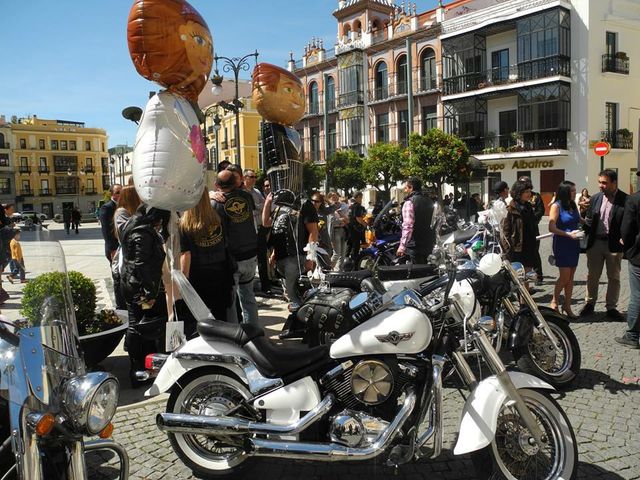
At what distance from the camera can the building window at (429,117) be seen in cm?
3466

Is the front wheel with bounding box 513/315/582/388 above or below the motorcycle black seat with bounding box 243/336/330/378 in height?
below

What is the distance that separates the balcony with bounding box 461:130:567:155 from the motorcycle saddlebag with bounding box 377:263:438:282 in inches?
1053

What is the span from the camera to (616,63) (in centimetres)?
2820

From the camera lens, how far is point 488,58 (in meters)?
31.4

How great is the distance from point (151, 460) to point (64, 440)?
6.22 feet

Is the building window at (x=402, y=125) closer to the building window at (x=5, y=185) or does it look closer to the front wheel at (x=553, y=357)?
the front wheel at (x=553, y=357)

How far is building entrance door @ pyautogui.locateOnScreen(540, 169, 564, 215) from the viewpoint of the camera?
2836 cm

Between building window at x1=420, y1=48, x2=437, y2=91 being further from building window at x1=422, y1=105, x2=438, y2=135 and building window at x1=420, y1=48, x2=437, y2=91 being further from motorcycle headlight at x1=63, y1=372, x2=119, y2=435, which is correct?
motorcycle headlight at x1=63, y1=372, x2=119, y2=435

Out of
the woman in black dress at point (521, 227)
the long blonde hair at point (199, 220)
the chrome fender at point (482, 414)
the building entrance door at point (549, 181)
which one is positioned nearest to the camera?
the chrome fender at point (482, 414)

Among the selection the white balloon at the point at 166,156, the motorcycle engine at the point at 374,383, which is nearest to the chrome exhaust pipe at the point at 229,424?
the motorcycle engine at the point at 374,383

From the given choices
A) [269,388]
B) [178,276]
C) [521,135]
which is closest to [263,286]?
[178,276]

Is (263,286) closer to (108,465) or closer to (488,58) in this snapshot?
(108,465)

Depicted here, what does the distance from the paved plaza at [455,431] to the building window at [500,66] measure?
28.0 m

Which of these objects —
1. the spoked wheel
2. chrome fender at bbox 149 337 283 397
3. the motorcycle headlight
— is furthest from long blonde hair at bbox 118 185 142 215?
the motorcycle headlight
